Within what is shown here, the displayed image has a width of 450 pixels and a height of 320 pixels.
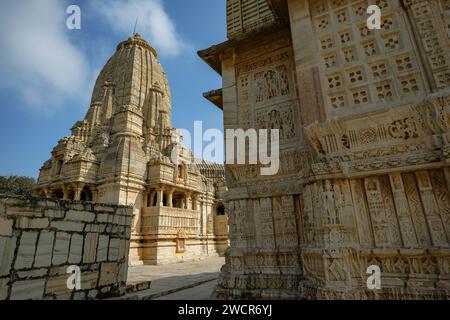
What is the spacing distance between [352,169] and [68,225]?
5.74m

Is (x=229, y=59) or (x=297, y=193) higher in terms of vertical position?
(x=229, y=59)

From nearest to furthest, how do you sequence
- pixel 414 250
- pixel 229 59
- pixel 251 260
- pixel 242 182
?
pixel 414 250 < pixel 251 260 < pixel 242 182 < pixel 229 59

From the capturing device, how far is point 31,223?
442cm

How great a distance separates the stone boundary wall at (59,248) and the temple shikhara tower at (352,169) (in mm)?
2814

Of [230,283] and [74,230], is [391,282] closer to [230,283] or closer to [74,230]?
[230,283]

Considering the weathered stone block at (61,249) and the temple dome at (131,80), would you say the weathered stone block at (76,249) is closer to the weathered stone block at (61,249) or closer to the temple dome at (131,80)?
the weathered stone block at (61,249)

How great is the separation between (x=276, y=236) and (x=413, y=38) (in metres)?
5.20

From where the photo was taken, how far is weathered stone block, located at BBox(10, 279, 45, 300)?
4164mm

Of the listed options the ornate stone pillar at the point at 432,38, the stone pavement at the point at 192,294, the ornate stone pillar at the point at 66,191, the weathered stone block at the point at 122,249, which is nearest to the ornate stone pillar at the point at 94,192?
the ornate stone pillar at the point at 66,191

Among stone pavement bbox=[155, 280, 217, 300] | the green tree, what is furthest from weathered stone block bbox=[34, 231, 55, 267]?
the green tree

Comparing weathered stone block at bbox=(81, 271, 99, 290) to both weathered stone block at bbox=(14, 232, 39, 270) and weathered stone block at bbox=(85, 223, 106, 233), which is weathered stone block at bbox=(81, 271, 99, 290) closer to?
weathered stone block at bbox=(85, 223, 106, 233)

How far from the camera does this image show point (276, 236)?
20.7 feet

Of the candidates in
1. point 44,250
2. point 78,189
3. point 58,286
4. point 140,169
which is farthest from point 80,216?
point 78,189
